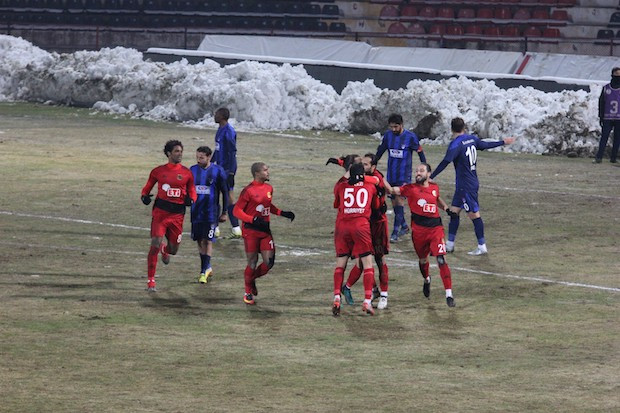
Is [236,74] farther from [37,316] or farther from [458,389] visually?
[458,389]

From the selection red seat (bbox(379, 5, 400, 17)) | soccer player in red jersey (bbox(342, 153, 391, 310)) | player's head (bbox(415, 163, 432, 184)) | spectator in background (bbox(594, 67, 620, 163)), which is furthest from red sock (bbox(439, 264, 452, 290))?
red seat (bbox(379, 5, 400, 17))

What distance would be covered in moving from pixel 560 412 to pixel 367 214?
4.47 m

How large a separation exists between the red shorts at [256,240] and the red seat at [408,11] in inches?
1528

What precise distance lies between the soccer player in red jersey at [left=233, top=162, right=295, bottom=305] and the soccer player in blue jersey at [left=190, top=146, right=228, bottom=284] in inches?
51.2

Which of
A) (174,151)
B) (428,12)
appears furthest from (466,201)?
(428,12)

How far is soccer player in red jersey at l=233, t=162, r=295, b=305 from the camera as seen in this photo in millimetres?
14770

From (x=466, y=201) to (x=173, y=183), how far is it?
16.7ft

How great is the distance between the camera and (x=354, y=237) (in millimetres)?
14305

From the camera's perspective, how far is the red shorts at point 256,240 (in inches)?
584

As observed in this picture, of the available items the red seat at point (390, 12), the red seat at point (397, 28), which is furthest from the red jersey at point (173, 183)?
the red seat at point (390, 12)

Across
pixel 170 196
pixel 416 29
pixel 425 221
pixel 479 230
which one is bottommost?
pixel 479 230

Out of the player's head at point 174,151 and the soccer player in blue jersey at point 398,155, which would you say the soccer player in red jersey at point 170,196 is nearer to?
the player's head at point 174,151

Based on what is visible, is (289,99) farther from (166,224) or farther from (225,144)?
(166,224)

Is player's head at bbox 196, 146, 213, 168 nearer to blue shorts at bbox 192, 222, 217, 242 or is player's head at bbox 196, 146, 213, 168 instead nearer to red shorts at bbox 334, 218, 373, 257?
blue shorts at bbox 192, 222, 217, 242
